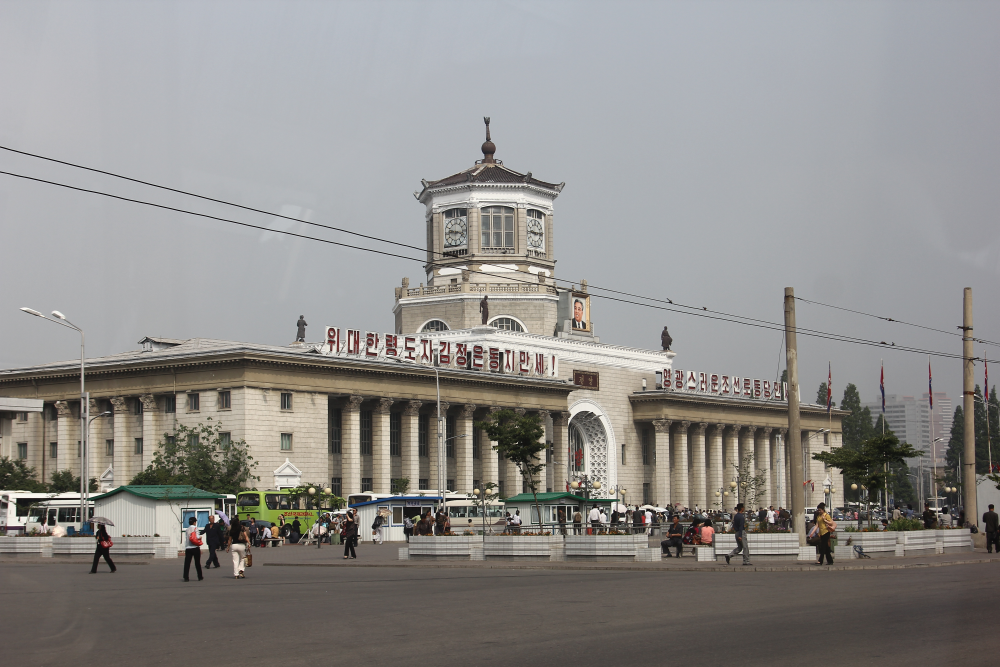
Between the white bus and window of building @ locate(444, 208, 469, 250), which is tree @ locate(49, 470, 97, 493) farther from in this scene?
window of building @ locate(444, 208, 469, 250)

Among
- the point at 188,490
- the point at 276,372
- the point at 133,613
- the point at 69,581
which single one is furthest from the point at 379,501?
the point at 133,613

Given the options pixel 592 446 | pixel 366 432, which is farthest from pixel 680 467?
pixel 366 432

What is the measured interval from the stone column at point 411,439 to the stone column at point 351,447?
4.12 m

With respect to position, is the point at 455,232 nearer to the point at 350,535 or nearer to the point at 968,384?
the point at 350,535

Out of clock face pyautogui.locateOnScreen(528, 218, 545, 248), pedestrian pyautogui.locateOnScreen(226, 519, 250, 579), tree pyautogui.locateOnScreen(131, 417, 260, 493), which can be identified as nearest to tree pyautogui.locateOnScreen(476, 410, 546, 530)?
tree pyautogui.locateOnScreen(131, 417, 260, 493)

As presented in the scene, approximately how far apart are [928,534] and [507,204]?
61.0 meters

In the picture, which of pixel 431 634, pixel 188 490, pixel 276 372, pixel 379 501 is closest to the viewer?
pixel 431 634

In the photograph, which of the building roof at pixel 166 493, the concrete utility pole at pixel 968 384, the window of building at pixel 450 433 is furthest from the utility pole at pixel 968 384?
the window of building at pixel 450 433

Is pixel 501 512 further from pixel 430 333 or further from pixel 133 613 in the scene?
pixel 133 613

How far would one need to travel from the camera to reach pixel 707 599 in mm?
22766

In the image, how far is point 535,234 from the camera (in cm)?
9875

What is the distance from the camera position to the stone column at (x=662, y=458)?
99.6 metres

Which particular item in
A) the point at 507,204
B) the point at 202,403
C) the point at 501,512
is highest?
the point at 507,204

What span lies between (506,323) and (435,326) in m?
5.62
